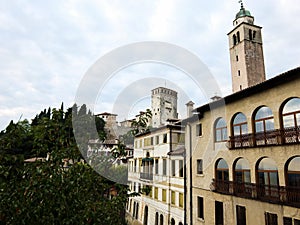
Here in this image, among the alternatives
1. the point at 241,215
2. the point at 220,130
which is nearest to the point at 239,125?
the point at 220,130

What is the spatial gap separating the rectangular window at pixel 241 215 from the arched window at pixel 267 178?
5.00ft

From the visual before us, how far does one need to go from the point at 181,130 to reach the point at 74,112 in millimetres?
13736

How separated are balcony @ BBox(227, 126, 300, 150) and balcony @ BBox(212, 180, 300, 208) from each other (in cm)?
182

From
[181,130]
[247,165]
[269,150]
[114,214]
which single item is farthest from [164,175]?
[114,214]

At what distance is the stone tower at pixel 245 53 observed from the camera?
94.0 ft

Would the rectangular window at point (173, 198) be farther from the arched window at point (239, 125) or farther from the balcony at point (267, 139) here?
the arched window at point (239, 125)

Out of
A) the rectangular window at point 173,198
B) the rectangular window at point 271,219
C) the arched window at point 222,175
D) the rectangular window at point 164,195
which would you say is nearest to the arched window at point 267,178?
the rectangular window at point 271,219

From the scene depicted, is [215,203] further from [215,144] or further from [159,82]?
[159,82]

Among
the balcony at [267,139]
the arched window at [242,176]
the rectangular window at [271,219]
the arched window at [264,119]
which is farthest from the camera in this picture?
the arched window at [242,176]

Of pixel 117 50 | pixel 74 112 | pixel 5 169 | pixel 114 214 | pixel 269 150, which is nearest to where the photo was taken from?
pixel 5 169

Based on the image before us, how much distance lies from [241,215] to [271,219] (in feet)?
5.64

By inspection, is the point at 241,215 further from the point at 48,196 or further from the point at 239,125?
the point at 48,196

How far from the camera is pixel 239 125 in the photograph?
11.4m

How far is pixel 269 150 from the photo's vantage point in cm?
943
